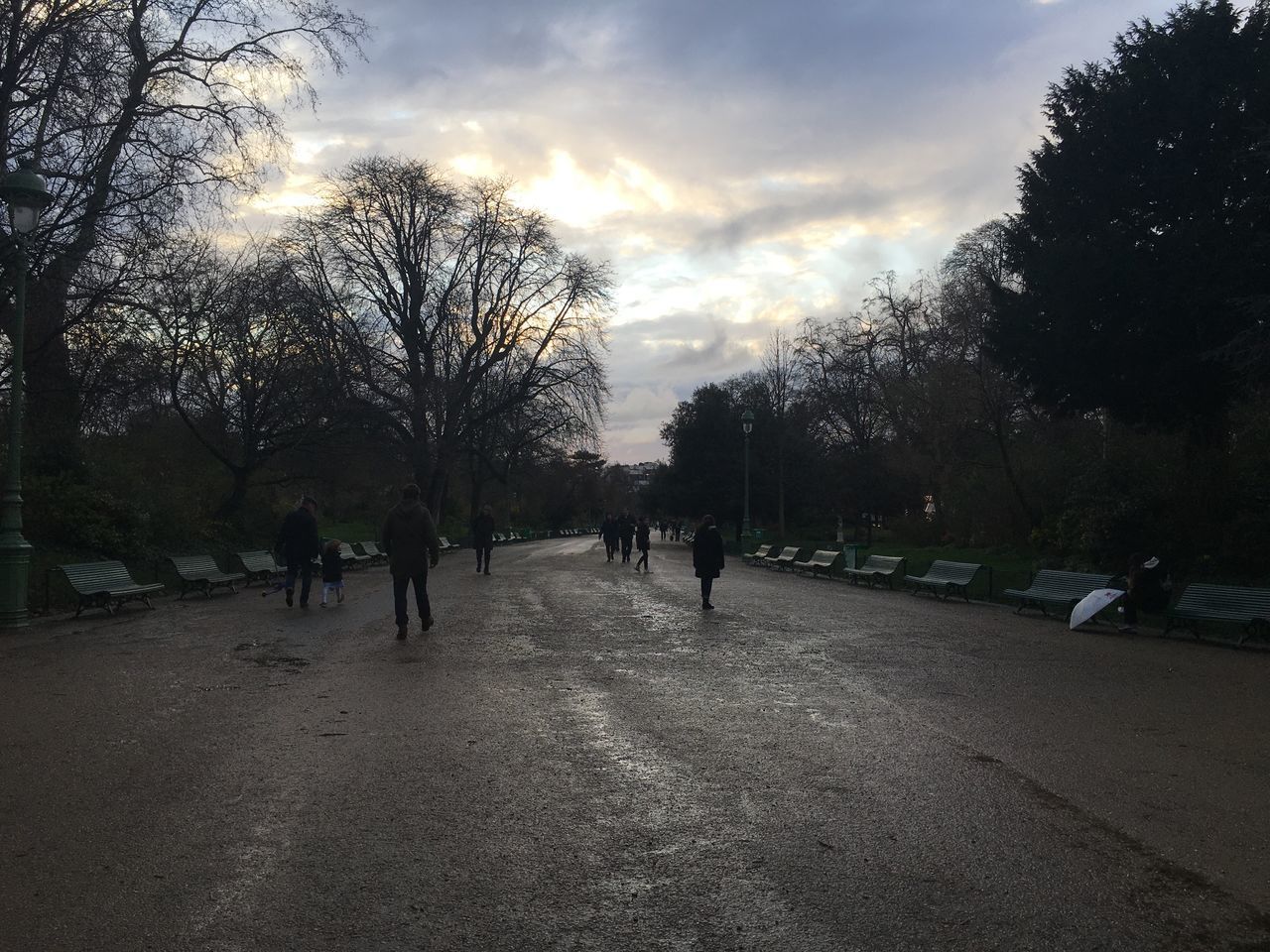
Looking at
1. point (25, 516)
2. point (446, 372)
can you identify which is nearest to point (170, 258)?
point (25, 516)

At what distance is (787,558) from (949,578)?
12161mm

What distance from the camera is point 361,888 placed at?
427cm

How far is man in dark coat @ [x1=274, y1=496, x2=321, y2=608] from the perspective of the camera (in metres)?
16.5

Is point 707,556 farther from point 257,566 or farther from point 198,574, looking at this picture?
point 257,566

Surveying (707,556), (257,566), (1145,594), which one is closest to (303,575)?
(257,566)

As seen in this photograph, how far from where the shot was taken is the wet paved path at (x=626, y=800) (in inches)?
157

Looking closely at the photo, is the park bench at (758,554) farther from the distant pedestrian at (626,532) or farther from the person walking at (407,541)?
the person walking at (407,541)

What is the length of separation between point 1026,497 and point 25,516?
2650 centimetres

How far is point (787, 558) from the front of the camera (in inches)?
1264

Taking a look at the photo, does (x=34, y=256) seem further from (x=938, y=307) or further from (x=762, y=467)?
(x=762, y=467)

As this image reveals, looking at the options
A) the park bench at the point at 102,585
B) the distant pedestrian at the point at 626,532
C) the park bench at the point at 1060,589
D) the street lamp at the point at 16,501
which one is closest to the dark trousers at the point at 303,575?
the park bench at the point at 102,585

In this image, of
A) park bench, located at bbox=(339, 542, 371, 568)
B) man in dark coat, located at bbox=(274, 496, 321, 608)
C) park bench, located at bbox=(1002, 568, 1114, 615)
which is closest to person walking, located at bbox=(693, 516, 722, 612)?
park bench, located at bbox=(1002, 568, 1114, 615)

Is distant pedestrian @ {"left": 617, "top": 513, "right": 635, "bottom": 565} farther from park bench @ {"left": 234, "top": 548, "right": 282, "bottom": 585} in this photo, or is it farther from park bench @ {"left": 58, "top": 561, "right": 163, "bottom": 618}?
park bench @ {"left": 58, "top": 561, "right": 163, "bottom": 618}

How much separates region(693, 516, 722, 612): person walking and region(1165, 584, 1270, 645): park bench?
6.95 meters
